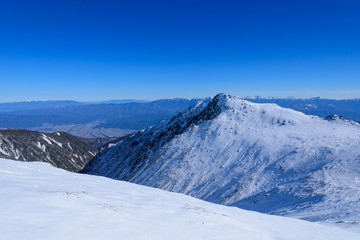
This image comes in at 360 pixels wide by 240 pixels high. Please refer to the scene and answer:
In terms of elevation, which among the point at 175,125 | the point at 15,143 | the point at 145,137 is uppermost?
the point at 175,125

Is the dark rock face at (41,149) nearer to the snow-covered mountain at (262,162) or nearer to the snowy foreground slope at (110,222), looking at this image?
the snow-covered mountain at (262,162)

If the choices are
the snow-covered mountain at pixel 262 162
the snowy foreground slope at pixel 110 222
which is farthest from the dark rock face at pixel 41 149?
the snowy foreground slope at pixel 110 222

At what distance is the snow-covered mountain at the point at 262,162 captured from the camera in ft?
88.5

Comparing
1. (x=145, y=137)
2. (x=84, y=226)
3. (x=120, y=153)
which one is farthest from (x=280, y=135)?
(x=120, y=153)

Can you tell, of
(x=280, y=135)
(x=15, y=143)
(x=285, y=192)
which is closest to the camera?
(x=285, y=192)

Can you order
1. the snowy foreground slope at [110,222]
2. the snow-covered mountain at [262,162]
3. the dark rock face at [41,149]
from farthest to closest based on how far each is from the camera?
the dark rock face at [41,149], the snow-covered mountain at [262,162], the snowy foreground slope at [110,222]

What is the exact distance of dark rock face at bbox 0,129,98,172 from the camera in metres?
128

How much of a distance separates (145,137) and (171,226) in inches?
3237

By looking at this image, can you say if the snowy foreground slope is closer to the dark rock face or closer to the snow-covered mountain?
the snow-covered mountain

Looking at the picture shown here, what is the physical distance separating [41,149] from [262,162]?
150m

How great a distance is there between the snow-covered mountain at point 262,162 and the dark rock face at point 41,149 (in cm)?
8502

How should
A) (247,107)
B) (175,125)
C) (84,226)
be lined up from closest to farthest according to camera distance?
1. (84,226)
2. (247,107)
3. (175,125)

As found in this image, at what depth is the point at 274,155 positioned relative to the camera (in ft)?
143

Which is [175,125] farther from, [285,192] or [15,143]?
[15,143]
